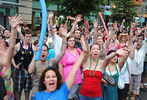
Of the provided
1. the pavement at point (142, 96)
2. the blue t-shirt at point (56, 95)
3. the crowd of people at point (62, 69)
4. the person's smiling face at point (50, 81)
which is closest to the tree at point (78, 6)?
the pavement at point (142, 96)

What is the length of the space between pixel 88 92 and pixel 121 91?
1243 mm

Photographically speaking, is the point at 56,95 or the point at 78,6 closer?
the point at 56,95

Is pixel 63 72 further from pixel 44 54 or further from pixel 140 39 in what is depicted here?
pixel 140 39

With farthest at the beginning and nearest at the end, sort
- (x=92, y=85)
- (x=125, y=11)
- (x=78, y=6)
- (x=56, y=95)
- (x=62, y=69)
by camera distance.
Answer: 1. (x=125, y=11)
2. (x=78, y=6)
3. (x=62, y=69)
4. (x=92, y=85)
5. (x=56, y=95)

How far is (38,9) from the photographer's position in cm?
1723

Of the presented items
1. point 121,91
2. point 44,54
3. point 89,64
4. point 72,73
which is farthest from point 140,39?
point 72,73

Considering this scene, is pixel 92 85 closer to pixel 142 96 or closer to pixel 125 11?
pixel 142 96

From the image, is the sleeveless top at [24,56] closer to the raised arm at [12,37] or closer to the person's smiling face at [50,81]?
the raised arm at [12,37]

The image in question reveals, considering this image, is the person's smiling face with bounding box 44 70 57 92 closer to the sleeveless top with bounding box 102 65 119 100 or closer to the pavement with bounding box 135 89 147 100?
the sleeveless top with bounding box 102 65 119 100

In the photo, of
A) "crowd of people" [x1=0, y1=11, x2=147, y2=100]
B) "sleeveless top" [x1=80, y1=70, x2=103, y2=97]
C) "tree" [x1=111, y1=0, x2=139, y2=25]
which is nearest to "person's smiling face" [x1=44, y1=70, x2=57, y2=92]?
"crowd of people" [x1=0, y1=11, x2=147, y2=100]

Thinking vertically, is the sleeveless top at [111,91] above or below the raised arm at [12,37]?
below

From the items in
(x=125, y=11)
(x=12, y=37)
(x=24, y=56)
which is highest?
(x=125, y=11)

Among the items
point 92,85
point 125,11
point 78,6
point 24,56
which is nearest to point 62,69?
point 24,56

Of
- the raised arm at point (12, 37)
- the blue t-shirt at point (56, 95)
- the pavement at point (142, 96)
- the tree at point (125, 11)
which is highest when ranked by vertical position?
the tree at point (125, 11)
